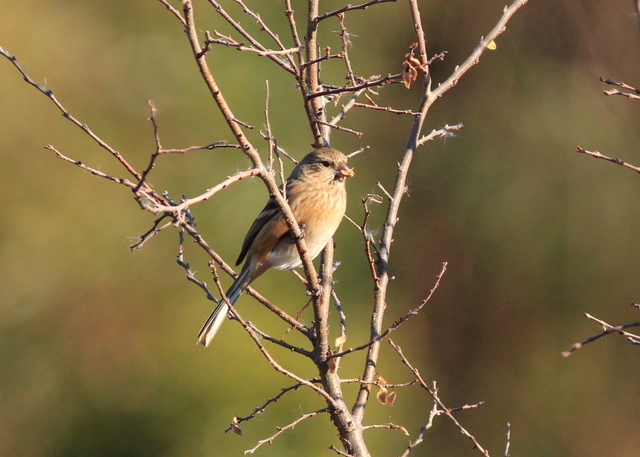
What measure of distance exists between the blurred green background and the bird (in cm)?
143

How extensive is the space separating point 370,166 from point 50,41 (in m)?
4.68

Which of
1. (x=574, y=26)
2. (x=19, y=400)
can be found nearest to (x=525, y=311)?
(x=574, y=26)

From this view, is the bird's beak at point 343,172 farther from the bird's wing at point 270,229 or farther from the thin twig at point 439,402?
the thin twig at point 439,402

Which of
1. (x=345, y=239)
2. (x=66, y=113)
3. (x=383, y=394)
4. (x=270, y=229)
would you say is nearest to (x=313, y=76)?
(x=270, y=229)

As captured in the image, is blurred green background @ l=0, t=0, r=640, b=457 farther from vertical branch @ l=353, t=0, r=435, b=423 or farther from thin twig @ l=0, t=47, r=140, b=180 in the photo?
thin twig @ l=0, t=47, r=140, b=180

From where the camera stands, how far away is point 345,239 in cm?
895

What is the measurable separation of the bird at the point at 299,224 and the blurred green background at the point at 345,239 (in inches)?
56.3

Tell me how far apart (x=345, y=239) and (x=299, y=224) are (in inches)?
189

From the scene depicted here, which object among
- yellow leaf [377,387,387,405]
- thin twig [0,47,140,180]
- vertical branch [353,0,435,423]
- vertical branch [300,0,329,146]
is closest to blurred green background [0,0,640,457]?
vertical branch [300,0,329,146]

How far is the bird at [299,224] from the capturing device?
13.5ft

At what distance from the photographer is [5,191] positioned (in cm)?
738

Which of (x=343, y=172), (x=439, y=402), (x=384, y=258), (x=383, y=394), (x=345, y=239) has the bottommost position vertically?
(x=439, y=402)

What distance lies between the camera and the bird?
4.11m

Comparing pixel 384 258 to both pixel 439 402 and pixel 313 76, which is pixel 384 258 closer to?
A: pixel 439 402
